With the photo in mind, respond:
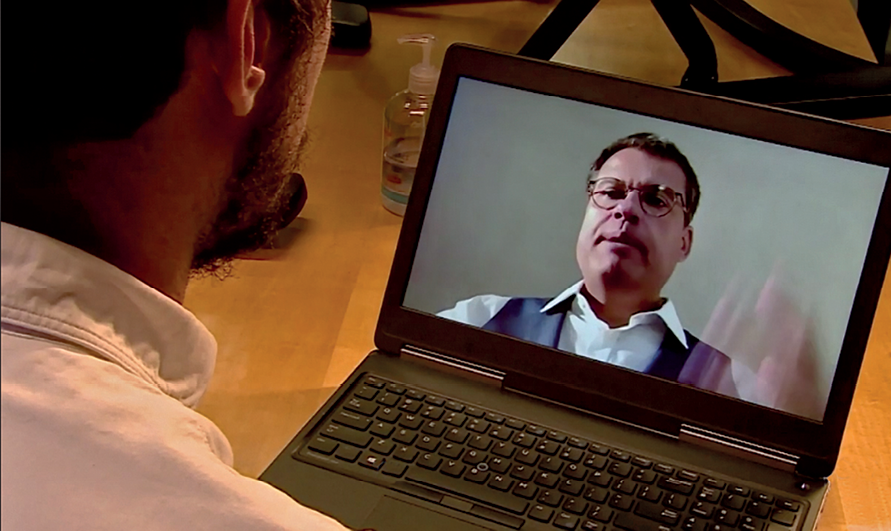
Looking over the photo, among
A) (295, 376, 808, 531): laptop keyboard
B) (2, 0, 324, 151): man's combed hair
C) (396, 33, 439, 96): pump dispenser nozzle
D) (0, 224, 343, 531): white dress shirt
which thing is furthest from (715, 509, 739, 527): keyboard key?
(396, 33, 439, 96): pump dispenser nozzle

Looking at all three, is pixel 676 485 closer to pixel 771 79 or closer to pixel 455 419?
pixel 455 419

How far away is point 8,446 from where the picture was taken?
34cm

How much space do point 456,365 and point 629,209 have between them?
0.17m

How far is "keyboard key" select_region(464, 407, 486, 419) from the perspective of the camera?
0.71 m

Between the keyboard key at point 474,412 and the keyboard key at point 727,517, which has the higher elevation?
the keyboard key at point 727,517

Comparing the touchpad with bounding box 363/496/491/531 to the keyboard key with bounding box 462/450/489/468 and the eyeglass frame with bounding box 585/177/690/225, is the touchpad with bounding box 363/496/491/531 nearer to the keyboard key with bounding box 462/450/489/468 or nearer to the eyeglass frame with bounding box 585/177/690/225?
the keyboard key with bounding box 462/450/489/468

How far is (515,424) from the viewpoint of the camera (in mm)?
702

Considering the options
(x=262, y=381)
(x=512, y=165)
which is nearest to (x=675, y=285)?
(x=512, y=165)

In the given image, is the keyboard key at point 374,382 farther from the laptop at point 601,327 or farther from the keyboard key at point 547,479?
the keyboard key at point 547,479

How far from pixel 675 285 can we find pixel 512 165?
0.15m

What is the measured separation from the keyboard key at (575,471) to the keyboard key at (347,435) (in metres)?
0.14

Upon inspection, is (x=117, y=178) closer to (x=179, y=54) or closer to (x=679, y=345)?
(x=179, y=54)

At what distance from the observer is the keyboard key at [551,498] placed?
0.64m

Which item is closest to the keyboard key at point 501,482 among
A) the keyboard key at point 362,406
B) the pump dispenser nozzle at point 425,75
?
the keyboard key at point 362,406
